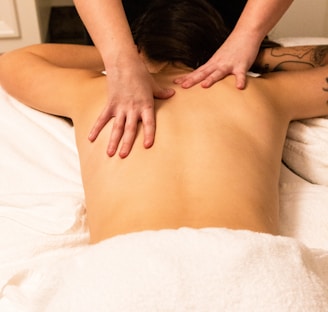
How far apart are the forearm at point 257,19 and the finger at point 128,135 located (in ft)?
1.32

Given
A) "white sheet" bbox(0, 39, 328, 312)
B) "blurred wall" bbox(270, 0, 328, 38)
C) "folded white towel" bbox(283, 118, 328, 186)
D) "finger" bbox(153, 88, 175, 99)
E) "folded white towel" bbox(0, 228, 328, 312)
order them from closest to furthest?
"folded white towel" bbox(0, 228, 328, 312)
"white sheet" bbox(0, 39, 328, 312)
"finger" bbox(153, 88, 175, 99)
"folded white towel" bbox(283, 118, 328, 186)
"blurred wall" bbox(270, 0, 328, 38)

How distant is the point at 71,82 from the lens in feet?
4.14

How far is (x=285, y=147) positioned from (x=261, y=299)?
0.67 metres

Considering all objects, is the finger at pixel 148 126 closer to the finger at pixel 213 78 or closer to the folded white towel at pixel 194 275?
the finger at pixel 213 78

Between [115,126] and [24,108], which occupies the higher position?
[115,126]

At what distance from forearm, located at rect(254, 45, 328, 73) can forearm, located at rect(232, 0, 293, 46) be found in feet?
0.77

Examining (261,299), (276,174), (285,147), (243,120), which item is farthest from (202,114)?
(261,299)

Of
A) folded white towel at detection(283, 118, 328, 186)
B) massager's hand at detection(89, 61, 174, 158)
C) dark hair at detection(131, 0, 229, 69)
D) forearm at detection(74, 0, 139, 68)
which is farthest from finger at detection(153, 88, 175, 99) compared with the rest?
folded white towel at detection(283, 118, 328, 186)

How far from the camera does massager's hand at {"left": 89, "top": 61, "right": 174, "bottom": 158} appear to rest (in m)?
1.02

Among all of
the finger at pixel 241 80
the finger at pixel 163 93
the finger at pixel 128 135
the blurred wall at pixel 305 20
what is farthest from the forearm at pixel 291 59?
the blurred wall at pixel 305 20

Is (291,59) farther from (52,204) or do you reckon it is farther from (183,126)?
(52,204)

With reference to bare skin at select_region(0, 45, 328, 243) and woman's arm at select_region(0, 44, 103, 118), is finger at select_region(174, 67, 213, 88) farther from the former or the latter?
woman's arm at select_region(0, 44, 103, 118)

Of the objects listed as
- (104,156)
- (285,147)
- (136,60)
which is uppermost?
(136,60)

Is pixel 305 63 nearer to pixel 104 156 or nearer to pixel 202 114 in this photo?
pixel 202 114
